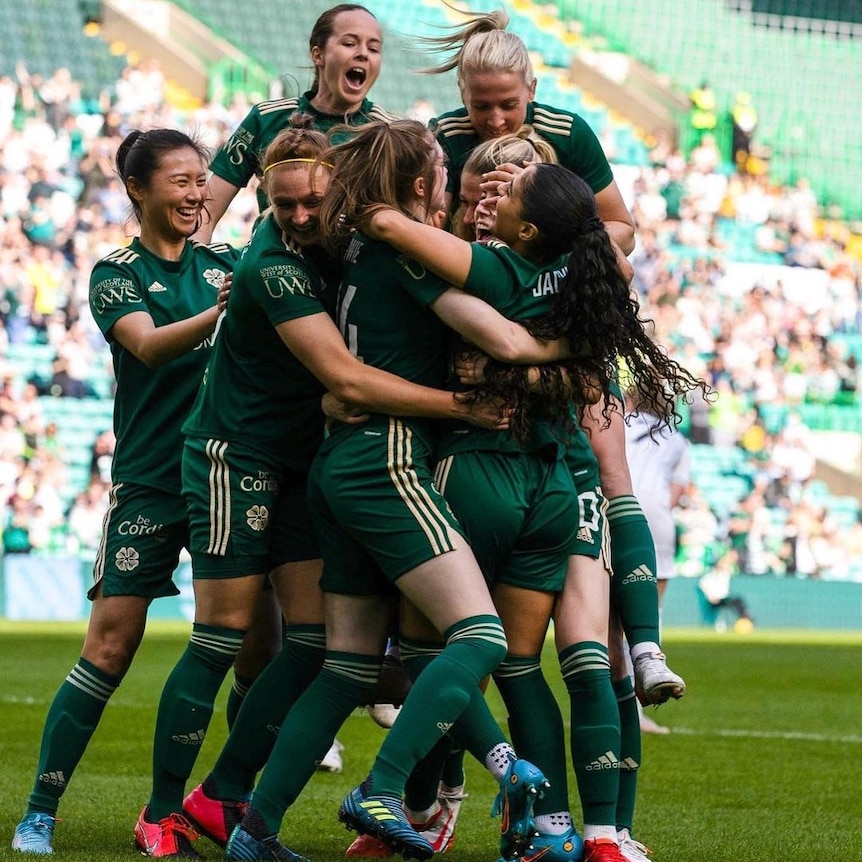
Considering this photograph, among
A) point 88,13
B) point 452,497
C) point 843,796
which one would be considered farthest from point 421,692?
point 88,13

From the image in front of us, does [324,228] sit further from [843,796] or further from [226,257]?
[843,796]

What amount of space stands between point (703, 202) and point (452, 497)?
65.4 ft

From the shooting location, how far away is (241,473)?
4.09m

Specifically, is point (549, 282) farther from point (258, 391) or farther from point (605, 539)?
point (258, 391)

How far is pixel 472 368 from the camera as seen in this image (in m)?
3.80

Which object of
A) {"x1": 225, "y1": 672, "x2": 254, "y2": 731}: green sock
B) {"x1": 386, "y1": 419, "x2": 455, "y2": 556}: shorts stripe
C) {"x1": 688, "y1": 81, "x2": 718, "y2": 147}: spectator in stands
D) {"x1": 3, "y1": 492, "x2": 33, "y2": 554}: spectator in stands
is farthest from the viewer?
{"x1": 688, "y1": 81, "x2": 718, "y2": 147}: spectator in stands

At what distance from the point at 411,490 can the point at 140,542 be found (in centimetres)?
100

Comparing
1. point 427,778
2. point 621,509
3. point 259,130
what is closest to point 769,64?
point 259,130

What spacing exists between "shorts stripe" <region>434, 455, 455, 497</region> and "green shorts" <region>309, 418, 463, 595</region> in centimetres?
3

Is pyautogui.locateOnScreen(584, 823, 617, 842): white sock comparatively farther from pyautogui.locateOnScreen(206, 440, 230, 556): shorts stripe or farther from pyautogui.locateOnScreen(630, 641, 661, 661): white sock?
pyautogui.locateOnScreen(206, 440, 230, 556): shorts stripe

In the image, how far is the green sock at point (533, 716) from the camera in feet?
12.9

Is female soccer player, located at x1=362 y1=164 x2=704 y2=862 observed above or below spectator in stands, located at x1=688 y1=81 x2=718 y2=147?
below

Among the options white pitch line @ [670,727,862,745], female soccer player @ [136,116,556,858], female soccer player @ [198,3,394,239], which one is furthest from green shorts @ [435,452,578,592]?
white pitch line @ [670,727,862,745]

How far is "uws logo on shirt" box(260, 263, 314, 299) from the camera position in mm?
3826
